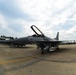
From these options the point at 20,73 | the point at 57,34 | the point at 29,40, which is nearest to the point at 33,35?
the point at 29,40

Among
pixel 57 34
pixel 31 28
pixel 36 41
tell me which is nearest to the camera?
pixel 36 41

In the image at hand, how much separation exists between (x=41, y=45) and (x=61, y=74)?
10.2 metres

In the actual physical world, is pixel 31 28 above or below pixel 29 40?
above

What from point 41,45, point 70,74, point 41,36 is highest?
point 41,36

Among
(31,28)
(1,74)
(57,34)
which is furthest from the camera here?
(57,34)

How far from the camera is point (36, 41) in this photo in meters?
17.0

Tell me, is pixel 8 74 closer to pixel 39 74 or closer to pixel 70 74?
pixel 39 74

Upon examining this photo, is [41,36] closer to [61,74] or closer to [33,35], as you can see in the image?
[33,35]

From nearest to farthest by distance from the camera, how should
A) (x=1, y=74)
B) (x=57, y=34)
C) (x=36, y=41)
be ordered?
(x=1, y=74) < (x=36, y=41) < (x=57, y=34)

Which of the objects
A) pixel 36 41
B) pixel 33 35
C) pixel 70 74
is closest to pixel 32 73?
pixel 70 74

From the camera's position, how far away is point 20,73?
24.0ft

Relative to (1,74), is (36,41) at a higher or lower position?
higher

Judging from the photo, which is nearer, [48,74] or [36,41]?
[48,74]

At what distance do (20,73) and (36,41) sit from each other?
9.83 meters
